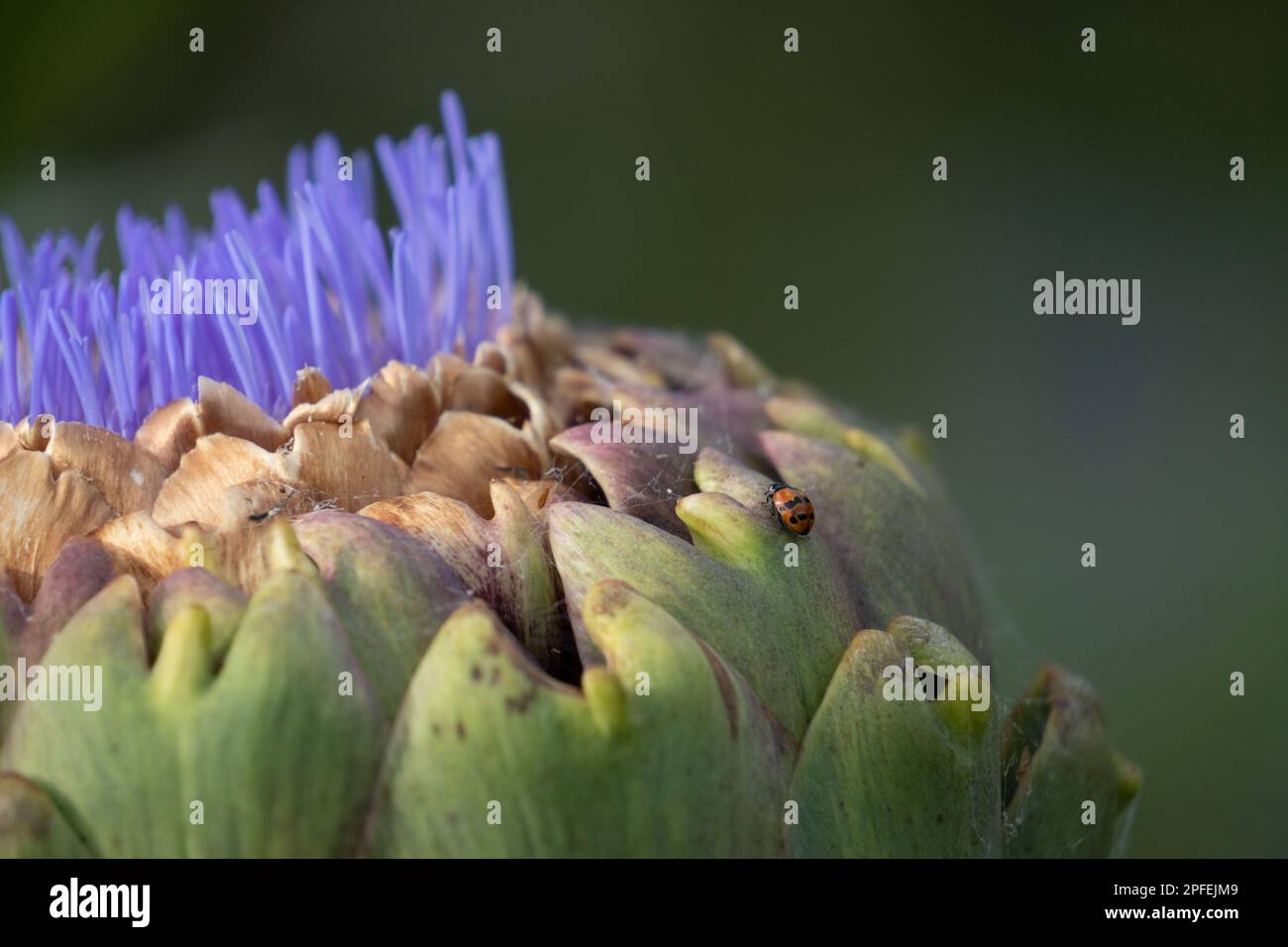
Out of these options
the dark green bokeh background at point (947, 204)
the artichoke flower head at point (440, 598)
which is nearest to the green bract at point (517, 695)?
the artichoke flower head at point (440, 598)

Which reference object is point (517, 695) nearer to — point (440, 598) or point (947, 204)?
point (440, 598)

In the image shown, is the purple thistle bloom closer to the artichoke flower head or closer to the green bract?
the artichoke flower head

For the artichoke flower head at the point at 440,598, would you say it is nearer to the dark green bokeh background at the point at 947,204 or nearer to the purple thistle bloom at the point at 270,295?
the purple thistle bloom at the point at 270,295

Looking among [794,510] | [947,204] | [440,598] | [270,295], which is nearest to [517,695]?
[440,598]

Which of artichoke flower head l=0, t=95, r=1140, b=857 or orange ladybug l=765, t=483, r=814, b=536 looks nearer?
artichoke flower head l=0, t=95, r=1140, b=857

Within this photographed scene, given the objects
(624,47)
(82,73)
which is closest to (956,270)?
(624,47)

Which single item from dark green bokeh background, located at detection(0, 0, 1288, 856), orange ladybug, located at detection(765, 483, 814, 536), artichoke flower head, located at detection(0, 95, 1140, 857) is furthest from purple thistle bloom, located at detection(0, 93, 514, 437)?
dark green bokeh background, located at detection(0, 0, 1288, 856)
